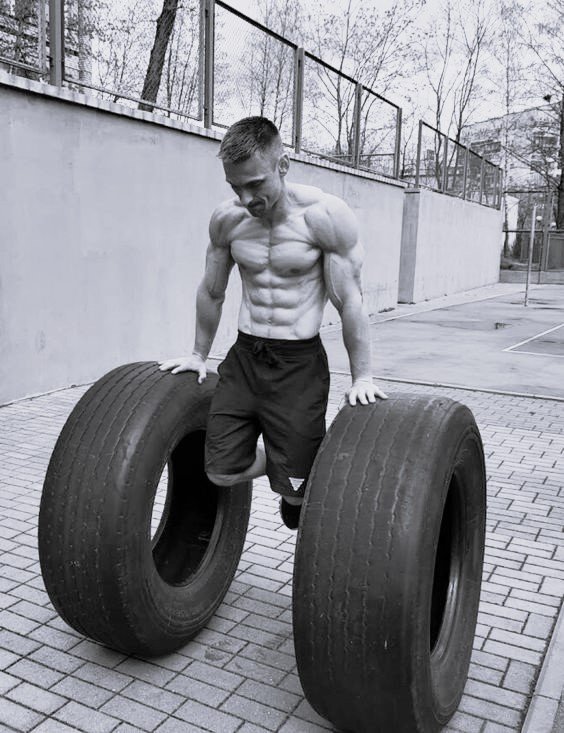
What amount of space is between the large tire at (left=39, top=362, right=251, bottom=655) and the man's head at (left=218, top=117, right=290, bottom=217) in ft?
2.90

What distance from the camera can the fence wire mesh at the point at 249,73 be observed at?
10250mm

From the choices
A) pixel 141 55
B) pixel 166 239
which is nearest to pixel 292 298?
pixel 166 239

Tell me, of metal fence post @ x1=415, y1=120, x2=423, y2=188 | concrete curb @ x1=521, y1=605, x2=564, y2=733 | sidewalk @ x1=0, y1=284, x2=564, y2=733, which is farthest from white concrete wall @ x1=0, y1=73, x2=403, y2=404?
metal fence post @ x1=415, y1=120, x2=423, y2=188

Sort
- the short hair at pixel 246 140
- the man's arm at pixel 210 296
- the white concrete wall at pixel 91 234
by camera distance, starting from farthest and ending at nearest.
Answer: the white concrete wall at pixel 91 234 < the man's arm at pixel 210 296 < the short hair at pixel 246 140

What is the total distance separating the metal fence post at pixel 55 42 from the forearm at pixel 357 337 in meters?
5.86

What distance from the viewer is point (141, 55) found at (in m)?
9.25

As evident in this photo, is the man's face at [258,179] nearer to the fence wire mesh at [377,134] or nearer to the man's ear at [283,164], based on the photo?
the man's ear at [283,164]

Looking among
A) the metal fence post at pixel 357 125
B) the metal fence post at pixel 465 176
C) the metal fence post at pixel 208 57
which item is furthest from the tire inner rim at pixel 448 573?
the metal fence post at pixel 465 176

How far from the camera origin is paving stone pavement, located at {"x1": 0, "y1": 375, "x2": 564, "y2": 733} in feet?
9.23

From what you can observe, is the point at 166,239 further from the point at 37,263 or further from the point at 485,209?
the point at 485,209

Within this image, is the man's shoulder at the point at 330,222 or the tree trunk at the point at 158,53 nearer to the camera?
the man's shoulder at the point at 330,222

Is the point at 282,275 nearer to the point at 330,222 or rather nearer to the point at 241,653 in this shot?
the point at 330,222

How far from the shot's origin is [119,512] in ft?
9.39

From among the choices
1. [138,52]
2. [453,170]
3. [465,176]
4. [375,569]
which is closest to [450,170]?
[453,170]
